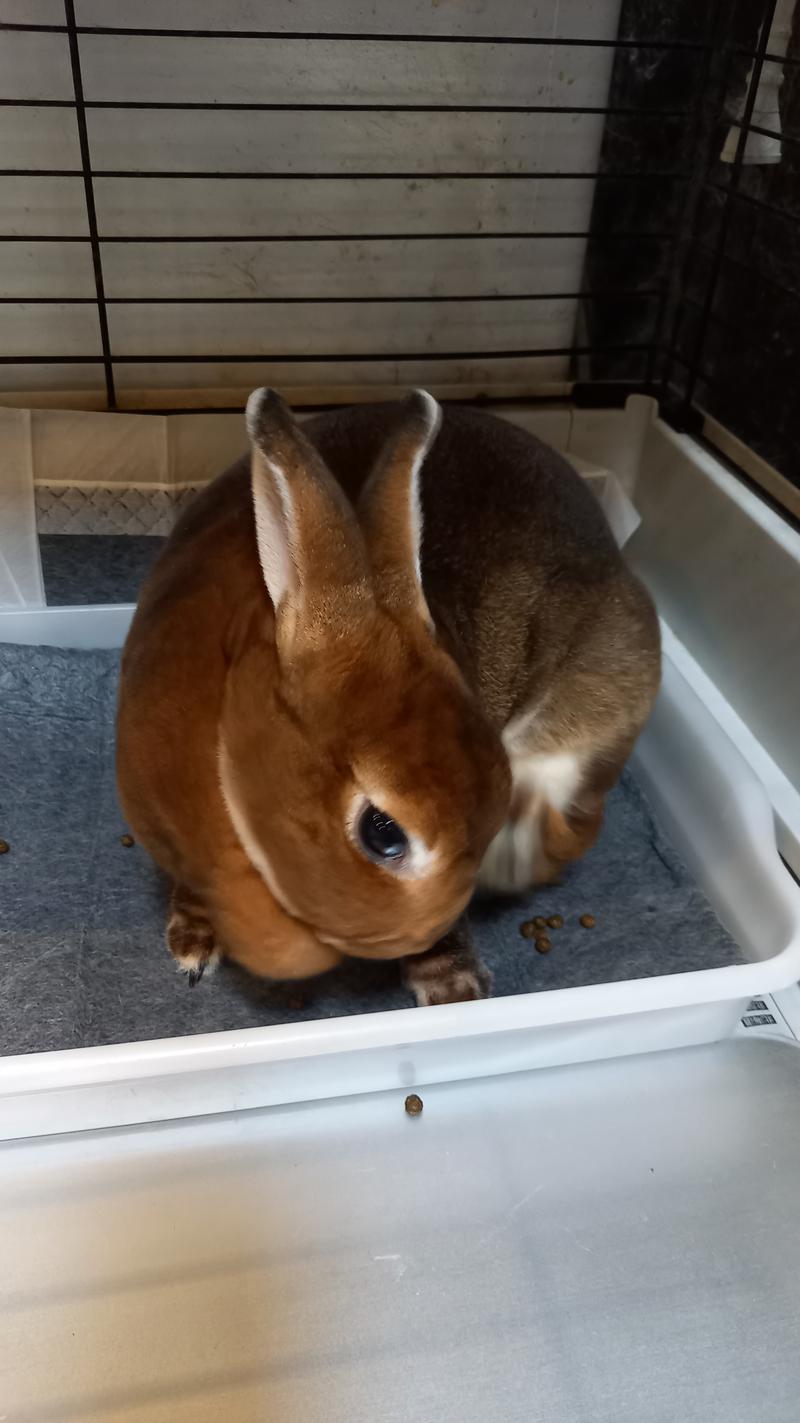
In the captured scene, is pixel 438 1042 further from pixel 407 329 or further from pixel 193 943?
pixel 407 329

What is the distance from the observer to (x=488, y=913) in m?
1.33

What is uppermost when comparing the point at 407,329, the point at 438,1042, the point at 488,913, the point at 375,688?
the point at 375,688

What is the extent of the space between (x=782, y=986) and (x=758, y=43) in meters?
1.28

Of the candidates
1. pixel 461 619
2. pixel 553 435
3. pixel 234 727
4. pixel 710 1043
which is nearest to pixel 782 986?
pixel 710 1043

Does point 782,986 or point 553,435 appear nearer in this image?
point 782,986

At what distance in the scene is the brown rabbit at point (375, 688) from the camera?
2.40 feet

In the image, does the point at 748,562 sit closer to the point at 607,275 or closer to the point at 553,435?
the point at 553,435

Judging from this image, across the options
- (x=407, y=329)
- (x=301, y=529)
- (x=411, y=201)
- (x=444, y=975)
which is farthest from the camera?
(x=407, y=329)

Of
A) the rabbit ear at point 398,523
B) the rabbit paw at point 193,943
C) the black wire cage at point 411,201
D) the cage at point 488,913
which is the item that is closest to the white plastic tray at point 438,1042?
the cage at point 488,913

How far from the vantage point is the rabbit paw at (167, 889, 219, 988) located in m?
1.18

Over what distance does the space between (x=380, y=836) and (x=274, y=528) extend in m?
0.23

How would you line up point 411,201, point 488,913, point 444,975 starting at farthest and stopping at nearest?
point 411,201 < point 488,913 < point 444,975

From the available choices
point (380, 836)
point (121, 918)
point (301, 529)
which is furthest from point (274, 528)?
point (121, 918)

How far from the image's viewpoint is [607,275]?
1812 millimetres
